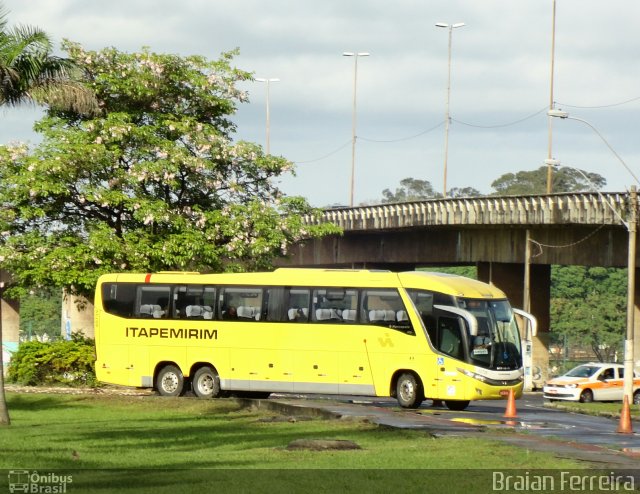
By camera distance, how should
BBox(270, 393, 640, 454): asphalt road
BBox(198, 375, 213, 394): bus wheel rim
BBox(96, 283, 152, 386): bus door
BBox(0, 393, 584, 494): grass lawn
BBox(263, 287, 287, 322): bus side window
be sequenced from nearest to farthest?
BBox(0, 393, 584, 494): grass lawn < BBox(270, 393, 640, 454): asphalt road < BBox(263, 287, 287, 322): bus side window < BBox(198, 375, 213, 394): bus wheel rim < BBox(96, 283, 152, 386): bus door

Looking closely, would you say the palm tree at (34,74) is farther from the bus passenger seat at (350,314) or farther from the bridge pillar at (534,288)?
the bridge pillar at (534,288)

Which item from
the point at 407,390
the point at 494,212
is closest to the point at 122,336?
the point at 407,390

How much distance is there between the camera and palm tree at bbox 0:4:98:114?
87.4 feet

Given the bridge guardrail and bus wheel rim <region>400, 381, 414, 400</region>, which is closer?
bus wheel rim <region>400, 381, 414, 400</region>

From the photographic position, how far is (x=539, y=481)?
16.0 metres

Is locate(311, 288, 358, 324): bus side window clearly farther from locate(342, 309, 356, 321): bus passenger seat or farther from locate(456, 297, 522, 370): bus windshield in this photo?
locate(456, 297, 522, 370): bus windshield

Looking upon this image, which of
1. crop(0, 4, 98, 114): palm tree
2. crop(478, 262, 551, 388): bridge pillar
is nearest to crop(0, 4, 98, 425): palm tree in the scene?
crop(0, 4, 98, 114): palm tree

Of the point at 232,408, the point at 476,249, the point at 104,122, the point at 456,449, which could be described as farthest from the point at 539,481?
the point at 476,249

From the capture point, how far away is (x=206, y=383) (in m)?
38.5

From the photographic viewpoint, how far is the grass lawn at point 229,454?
51.9 ft

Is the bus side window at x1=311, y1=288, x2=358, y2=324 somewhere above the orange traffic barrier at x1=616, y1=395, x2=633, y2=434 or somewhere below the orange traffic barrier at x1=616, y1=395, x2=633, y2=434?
above

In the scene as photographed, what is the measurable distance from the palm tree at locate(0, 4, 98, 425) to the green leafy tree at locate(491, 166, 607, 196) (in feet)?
488

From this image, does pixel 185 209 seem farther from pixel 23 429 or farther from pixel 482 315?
pixel 23 429

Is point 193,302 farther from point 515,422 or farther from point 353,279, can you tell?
point 515,422
